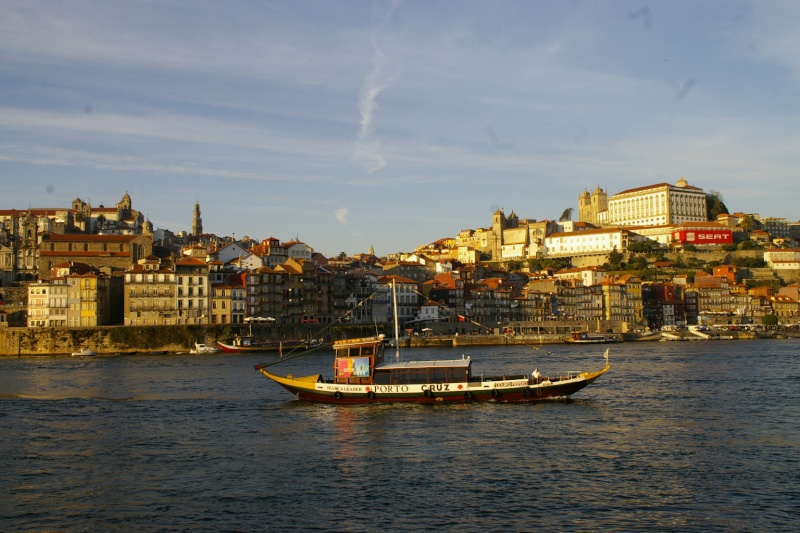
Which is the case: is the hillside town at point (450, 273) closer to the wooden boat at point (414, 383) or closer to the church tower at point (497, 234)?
the church tower at point (497, 234)

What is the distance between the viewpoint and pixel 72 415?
127 feet

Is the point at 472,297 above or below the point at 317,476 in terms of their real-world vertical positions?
above

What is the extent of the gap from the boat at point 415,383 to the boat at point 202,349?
4554 centimetres

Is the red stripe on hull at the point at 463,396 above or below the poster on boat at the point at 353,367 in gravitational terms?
below

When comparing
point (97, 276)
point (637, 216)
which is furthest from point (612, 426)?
point (637, 216)

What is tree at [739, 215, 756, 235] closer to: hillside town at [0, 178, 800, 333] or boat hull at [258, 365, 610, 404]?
hillside town at [0, 178, 800, 333]

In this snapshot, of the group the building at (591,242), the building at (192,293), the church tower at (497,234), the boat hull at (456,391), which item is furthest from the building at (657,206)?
the boat hull at (456,391)

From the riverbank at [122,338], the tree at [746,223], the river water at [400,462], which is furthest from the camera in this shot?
the tree at [746,223]

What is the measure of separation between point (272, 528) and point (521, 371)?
1480 inches

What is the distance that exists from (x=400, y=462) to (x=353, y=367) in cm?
1359

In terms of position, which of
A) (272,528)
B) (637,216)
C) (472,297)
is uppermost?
(637,216)

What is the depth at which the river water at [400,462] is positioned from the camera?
835 inches

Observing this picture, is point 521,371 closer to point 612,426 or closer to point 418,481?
point 612,426

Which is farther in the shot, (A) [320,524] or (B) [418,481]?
(B) [418,481]
